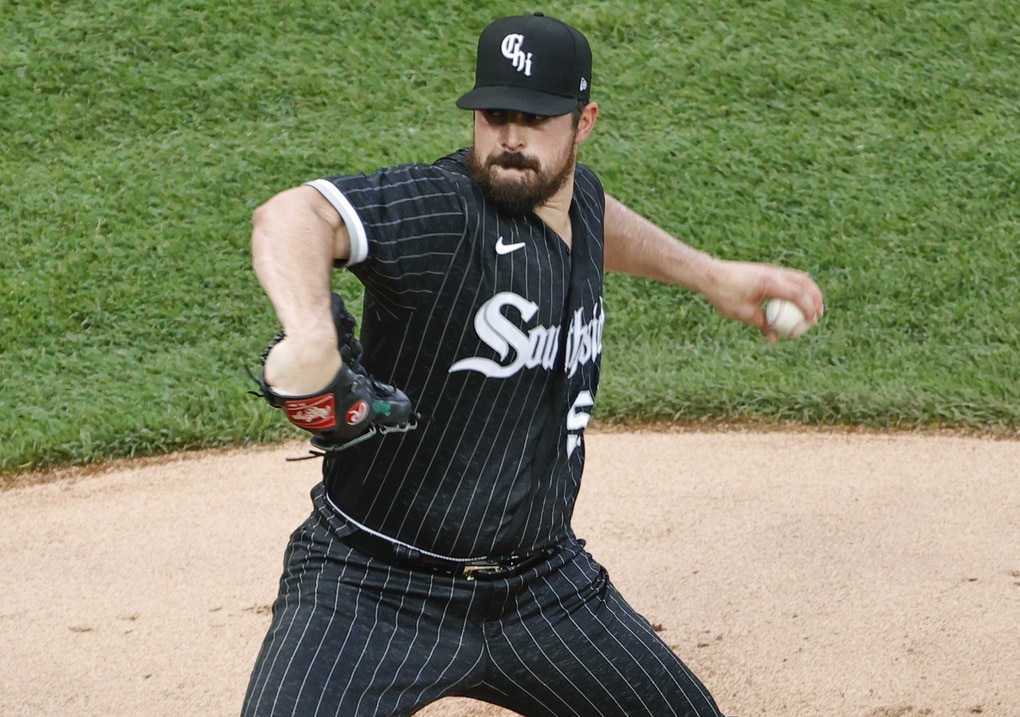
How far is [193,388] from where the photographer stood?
6406 millimetres

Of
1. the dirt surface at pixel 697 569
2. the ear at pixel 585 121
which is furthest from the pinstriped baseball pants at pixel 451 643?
the dirt surface at pixel 697 569

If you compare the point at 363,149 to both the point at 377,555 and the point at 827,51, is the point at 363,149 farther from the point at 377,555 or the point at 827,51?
the point at 377,555

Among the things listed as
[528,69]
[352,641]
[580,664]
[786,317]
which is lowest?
[580,664]

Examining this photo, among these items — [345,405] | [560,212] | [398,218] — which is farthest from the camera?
[560,212]

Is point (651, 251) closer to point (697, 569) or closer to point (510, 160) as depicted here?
point (510, 160)

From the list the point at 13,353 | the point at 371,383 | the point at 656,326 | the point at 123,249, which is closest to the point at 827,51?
the point at 656,326

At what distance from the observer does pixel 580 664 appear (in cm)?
278

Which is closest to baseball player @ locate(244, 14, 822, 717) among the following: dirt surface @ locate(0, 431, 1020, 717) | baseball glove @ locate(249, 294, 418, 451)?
baseball glove @ locate(249, 294, 418, 451)

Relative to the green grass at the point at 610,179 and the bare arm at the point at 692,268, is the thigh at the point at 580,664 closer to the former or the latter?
the bare arm at the point at 692,268

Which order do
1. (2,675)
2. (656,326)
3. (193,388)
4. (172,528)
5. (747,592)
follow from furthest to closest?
1. (656,326)
2. (193,388)
3. (172,528)
4. (747,592)
5. (2,675)

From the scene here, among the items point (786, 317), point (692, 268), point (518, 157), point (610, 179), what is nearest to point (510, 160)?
point (518, 157)

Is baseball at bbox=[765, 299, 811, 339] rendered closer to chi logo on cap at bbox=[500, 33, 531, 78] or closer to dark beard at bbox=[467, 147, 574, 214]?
dark beard at bbox=[467, 147, 574, 214]

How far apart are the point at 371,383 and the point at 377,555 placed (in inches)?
22.7

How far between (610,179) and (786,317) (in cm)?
485
